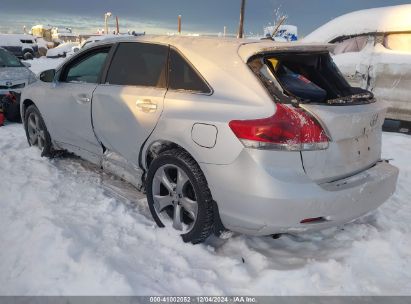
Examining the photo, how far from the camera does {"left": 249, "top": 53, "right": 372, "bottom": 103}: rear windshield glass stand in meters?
2.82

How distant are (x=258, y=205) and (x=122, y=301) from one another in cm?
106

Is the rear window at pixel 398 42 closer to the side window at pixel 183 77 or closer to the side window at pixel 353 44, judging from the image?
the side window at pixel 353 44

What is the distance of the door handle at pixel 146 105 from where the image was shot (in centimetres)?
324

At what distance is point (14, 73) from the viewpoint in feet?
26.3

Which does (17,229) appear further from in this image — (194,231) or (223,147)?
(223,147)

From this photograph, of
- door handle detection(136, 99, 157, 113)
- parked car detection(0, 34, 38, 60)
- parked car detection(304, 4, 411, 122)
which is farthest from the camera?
parked car detection(0, 34, 38, 60)

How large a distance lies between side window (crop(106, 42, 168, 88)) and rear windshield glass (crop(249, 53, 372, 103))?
0.91 metres

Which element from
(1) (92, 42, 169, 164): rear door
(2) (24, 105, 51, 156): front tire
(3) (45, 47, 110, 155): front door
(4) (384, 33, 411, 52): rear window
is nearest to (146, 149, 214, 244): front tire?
(1) (92, 42, 169, 164): rear door

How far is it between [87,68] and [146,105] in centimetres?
140

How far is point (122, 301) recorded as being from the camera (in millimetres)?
2445

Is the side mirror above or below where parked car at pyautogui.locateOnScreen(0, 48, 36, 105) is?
above

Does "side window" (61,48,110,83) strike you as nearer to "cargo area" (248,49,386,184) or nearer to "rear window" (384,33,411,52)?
"cargo area" (248,49,386,184)

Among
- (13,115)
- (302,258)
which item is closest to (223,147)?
(302,258)

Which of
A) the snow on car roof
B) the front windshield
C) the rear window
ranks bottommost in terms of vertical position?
the front windshield
